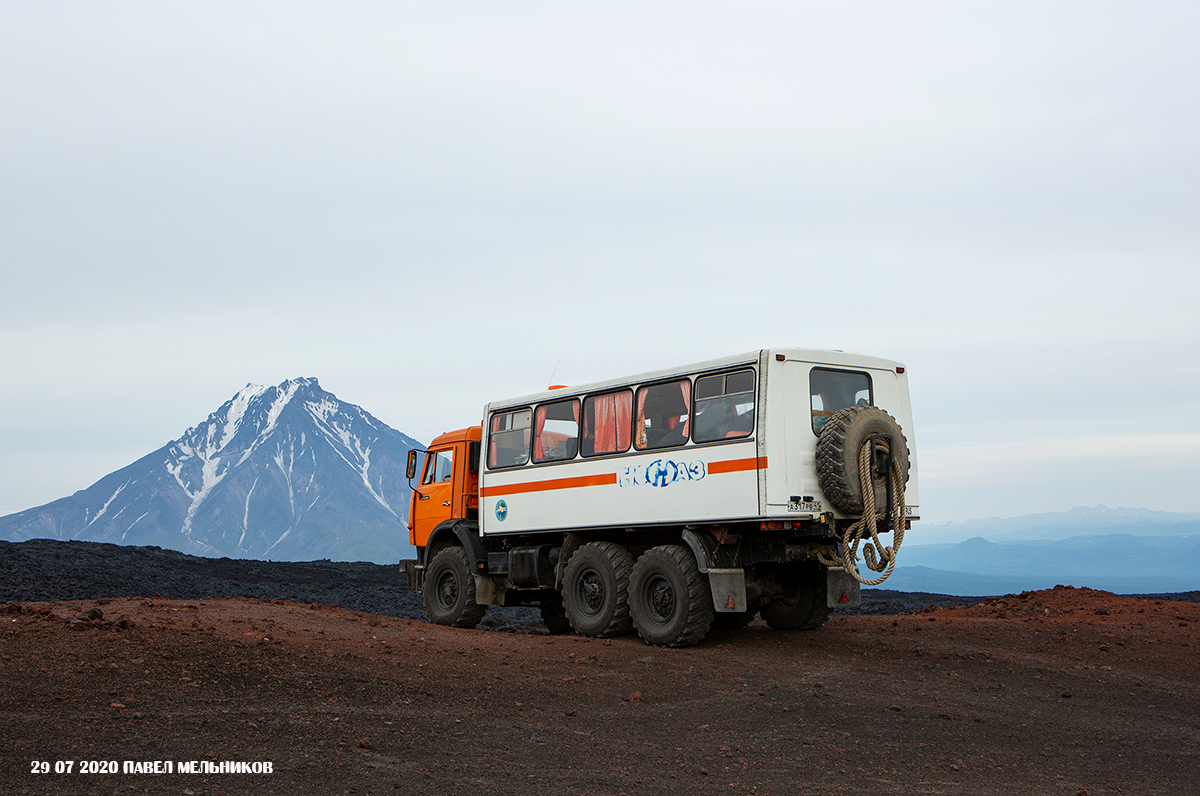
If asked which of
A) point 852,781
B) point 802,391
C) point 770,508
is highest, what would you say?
point 802,391

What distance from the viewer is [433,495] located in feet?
57.4

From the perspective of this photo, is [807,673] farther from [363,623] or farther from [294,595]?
[294,595]

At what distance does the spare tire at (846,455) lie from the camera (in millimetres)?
11797

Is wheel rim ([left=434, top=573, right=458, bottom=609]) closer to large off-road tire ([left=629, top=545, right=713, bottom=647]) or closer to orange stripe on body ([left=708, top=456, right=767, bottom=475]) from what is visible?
large off-road tire ([left=629, top=545, right=713, bottom=647])

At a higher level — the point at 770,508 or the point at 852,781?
the point at 770,508

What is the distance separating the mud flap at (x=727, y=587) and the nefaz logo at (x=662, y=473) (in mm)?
1212

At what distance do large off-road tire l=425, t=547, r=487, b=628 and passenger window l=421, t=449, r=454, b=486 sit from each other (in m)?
1.26

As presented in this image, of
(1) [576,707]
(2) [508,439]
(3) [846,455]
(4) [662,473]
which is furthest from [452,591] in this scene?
(3) [846,455]

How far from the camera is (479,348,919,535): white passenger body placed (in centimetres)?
1177

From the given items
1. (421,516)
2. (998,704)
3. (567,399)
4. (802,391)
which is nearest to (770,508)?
(802,391)

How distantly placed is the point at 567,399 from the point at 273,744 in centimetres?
792

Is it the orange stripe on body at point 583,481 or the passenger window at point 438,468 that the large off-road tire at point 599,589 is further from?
the passenger window at point 438,468

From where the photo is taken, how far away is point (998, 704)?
34.5ft

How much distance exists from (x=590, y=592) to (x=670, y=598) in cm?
164
